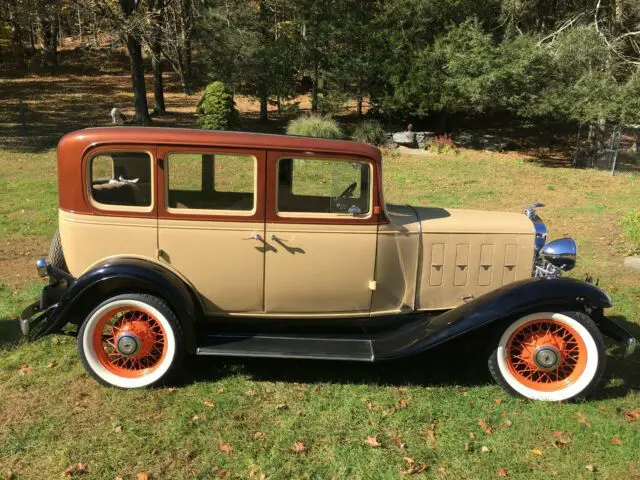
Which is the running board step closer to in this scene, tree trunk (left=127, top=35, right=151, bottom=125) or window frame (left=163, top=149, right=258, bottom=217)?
window frame (left=163, top=149, right=258, bottom=217)

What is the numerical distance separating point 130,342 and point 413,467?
2.20m

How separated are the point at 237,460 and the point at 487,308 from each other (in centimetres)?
206

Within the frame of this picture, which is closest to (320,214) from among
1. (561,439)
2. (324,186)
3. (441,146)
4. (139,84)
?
(324,186)

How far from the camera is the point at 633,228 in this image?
25.9ft

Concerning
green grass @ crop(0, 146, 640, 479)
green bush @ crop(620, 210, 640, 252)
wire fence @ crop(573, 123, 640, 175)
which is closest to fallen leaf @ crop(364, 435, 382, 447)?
green grass @ crop(0, 146, 640, 479)

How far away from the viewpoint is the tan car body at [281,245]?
153 inches

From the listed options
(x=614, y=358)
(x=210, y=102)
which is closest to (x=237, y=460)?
(x=614, y=358)

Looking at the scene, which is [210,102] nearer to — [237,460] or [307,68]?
[307,68]

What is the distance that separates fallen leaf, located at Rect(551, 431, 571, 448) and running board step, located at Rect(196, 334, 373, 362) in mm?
1358

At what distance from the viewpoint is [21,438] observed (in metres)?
3.38

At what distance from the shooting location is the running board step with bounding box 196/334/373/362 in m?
3.84

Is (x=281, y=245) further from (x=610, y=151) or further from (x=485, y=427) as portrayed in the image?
(x=610, y=151)

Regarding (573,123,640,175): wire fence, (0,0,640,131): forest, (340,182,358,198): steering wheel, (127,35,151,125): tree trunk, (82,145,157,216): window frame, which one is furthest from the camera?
(127,35,151,125): tree trunk

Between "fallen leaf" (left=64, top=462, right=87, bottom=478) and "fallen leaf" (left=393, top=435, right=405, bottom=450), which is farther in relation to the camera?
"fallen leaf" (left=393, top=435, right=405, bottom=450)
